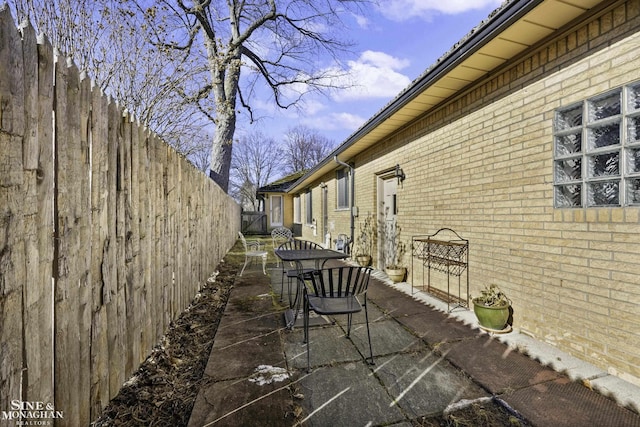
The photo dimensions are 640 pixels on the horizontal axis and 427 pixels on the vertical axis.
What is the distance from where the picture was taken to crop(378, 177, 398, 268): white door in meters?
6.33

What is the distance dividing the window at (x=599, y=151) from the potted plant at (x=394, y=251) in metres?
3.11

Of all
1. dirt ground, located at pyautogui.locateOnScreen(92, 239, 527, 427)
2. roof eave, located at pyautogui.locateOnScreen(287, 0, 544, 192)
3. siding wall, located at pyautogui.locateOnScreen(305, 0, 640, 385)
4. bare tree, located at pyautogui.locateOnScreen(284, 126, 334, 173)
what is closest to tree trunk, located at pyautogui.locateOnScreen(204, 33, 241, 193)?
roof eave, located at pyautogui.locateOnScreen(287, 0, 544, 192)

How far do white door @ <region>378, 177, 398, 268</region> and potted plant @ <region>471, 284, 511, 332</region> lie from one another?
2917 millimetres

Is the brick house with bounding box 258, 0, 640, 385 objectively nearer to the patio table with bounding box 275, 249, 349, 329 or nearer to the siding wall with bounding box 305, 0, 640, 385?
the siding wall with bounding box 305, 0, 640, 385

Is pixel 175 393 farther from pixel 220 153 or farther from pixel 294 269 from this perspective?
pixel 220 153

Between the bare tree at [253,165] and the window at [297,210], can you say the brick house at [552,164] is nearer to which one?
the window at [297,210]

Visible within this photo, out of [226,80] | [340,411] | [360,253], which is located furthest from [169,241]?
[226,80]

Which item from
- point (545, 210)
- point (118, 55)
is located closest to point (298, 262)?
point (545, 210)

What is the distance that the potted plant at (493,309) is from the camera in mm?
3188

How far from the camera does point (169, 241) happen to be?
318cm

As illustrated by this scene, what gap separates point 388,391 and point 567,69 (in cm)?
323

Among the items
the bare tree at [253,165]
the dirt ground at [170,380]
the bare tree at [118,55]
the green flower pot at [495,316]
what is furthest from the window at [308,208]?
the bare tree at [253,165]

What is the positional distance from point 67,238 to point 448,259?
4131mm

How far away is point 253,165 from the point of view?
102ft
